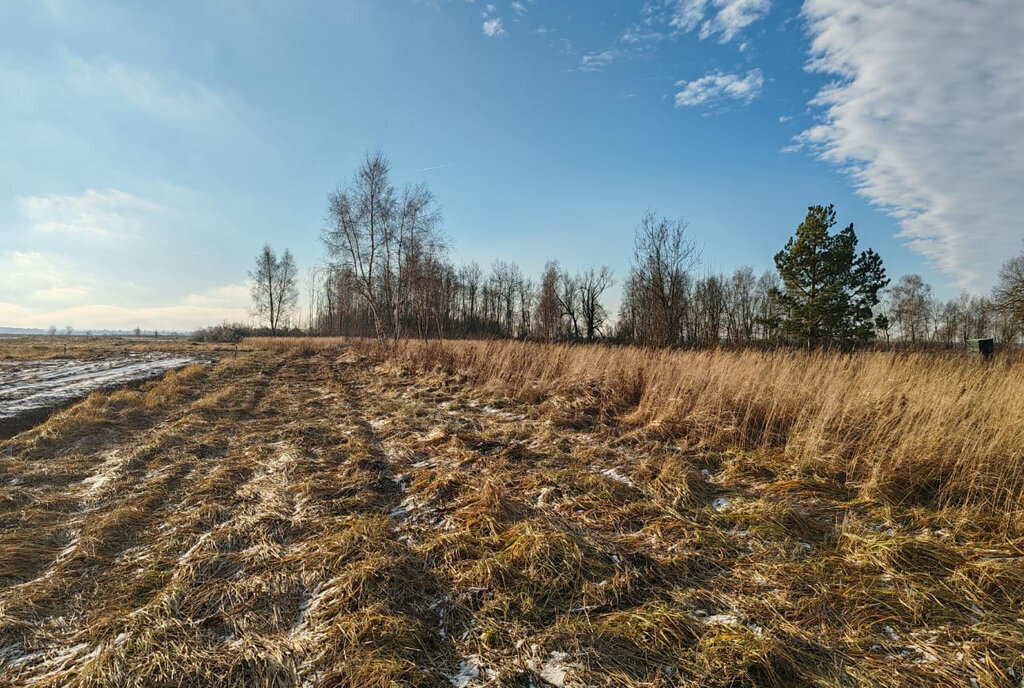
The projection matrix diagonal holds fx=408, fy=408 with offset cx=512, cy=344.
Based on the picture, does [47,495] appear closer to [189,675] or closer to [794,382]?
[189,675]

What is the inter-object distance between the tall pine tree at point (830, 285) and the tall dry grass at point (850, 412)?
19.4 m

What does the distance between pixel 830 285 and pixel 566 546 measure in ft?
93.8

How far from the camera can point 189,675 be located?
2.18 meters

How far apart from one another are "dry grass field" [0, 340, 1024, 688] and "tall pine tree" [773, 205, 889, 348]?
21078 mm

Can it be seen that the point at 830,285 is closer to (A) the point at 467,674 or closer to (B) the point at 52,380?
(A) the point at 467,674

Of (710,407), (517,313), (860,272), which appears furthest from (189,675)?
(517,313)

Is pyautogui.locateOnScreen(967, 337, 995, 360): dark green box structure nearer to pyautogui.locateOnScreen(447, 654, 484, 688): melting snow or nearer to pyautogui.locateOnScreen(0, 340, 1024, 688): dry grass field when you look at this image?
pyautogui.locateOnScreen(0, 340, 1024, 688): dry grass field

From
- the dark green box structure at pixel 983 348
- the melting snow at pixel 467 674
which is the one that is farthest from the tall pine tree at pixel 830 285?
the melting snow at pixel 467 674

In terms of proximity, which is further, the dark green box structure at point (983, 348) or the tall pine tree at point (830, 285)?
the tall pine tree at point (830, 285)

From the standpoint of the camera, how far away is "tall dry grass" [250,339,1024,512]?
12.5 ft

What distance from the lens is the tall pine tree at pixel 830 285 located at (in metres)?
23.8

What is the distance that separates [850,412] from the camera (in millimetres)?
5012

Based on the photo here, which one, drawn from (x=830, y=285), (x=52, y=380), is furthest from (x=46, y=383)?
(x=830, y=285)

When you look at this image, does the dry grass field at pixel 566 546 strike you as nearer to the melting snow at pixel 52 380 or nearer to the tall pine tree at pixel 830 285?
the melting snow at pixel 52 380
